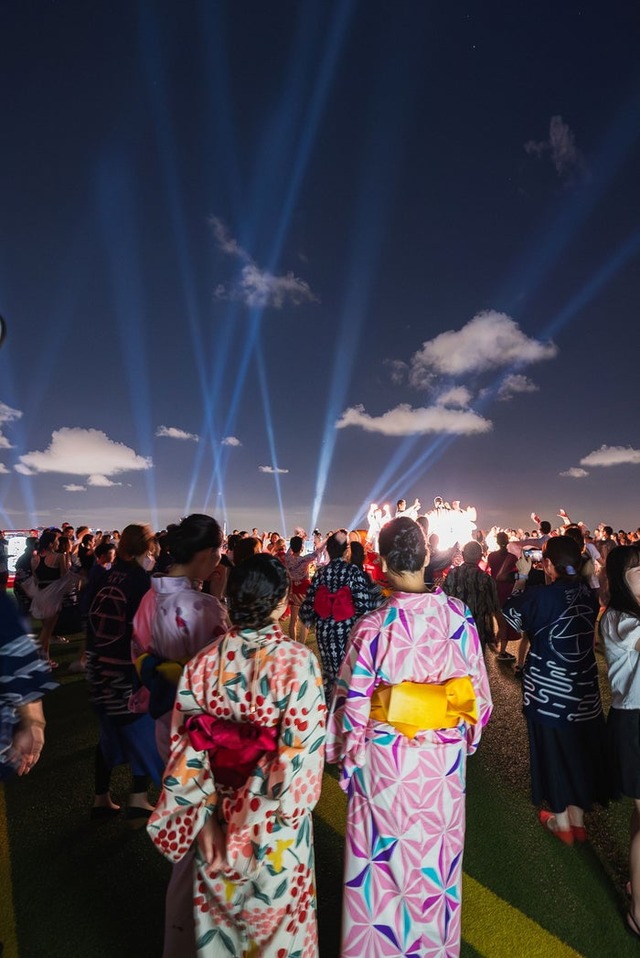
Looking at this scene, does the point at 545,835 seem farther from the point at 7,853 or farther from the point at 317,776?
the point at 7,853

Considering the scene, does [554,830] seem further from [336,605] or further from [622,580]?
[336,605]

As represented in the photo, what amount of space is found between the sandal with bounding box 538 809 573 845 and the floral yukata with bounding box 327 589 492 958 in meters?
1.90

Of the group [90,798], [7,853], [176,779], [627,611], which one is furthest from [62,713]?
[627,611]

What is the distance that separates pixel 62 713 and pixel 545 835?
5598 mm

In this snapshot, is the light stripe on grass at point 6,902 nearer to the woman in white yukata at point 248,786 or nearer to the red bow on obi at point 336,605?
the woman in white yukata at point 248,786

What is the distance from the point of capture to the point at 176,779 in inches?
85.9

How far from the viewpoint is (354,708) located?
2.51 metres

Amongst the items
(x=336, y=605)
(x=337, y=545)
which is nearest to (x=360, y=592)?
(x=336, y=605)

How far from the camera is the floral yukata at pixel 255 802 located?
210 cm

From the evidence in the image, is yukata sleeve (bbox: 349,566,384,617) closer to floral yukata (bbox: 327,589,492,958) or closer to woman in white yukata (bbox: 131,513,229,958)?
Result: woman in white yukata (bbox: 131,513,229,958)

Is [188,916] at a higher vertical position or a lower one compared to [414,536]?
lower

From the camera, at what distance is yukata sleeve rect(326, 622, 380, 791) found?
2.51 m

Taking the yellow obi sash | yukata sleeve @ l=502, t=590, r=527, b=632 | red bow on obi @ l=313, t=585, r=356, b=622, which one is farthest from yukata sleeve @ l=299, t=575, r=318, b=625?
the yellow obi sash

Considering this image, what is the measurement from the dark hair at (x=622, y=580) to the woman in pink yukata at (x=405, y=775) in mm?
1295
